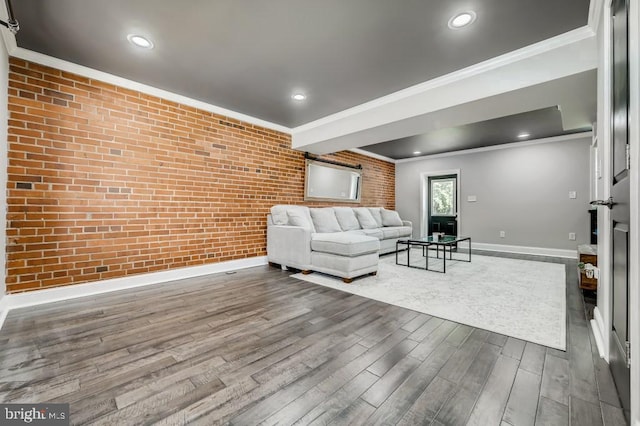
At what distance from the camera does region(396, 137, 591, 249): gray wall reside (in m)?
5.03

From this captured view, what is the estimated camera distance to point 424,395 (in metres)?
1.23

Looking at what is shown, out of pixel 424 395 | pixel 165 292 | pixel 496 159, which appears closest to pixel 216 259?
pixel 165 292

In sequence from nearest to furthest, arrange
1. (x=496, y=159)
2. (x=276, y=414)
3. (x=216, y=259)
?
(x=276, y=414) → (x=216, y=259) → (x=496, y=159)

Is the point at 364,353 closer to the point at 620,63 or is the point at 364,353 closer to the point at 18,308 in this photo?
the point at 620,63

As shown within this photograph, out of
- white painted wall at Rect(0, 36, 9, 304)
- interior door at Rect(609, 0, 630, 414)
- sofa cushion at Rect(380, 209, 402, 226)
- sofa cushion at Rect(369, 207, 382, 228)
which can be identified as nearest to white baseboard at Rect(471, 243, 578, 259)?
sofa cushion at Rect(380, 209, 402, 226)

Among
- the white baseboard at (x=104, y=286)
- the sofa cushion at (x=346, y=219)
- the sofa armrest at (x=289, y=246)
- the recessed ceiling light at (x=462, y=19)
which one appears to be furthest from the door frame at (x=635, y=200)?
the sofa cushion at (x=346, y=219)

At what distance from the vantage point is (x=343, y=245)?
3229 mm

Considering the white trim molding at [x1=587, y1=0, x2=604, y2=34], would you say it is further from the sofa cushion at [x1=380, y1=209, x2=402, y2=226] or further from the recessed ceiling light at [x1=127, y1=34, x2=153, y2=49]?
the sofa cushion at [x1=380, y1=209, x2=402, y2=226]

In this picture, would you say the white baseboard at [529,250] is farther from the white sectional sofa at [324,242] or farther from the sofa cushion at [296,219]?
the sofa cushion at [296,219]

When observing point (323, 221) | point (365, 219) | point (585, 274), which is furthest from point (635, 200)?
point (365, 219)

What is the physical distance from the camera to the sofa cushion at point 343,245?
322cm

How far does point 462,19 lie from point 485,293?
8.27 feet

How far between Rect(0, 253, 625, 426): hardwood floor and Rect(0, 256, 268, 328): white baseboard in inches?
7.2

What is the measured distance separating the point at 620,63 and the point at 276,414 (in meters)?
2.28
